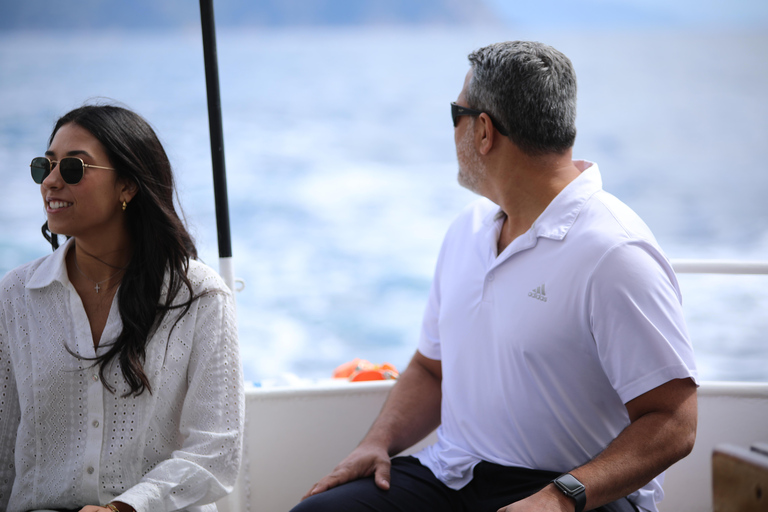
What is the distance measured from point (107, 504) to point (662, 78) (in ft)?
62.1

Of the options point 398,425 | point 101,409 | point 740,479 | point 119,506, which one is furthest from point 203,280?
point 740,479

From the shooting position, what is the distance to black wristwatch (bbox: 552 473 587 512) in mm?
1271

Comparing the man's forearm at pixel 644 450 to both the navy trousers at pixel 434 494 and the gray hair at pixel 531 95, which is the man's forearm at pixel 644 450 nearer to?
the navy trousers at pixel 434 494

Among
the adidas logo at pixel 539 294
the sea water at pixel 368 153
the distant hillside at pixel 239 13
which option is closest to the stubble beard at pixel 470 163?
the adidas logo at pixel 539 294

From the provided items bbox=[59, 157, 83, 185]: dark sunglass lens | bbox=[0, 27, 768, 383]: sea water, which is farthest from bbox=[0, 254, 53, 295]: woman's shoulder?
bbox=[0, 27, 768, 383]: sea water

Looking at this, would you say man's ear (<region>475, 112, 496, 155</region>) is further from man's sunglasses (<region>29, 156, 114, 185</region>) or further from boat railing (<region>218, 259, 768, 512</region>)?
man's sunglasses (<region>29, 156, 114, 185</region>)

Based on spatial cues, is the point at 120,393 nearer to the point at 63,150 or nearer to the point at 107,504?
the point at 107,504

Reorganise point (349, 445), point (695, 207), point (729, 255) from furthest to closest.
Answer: point (695, 207)
point (729, 255)
point (349, 445)

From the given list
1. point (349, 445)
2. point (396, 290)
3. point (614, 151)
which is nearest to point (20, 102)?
point (396, 290)

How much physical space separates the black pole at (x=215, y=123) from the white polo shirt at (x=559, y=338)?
65 centimetres

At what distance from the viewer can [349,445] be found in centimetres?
200

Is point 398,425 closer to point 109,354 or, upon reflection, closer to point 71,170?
point 109,354

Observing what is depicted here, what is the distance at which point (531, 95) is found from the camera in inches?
62.0

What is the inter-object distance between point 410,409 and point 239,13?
62.3ft
